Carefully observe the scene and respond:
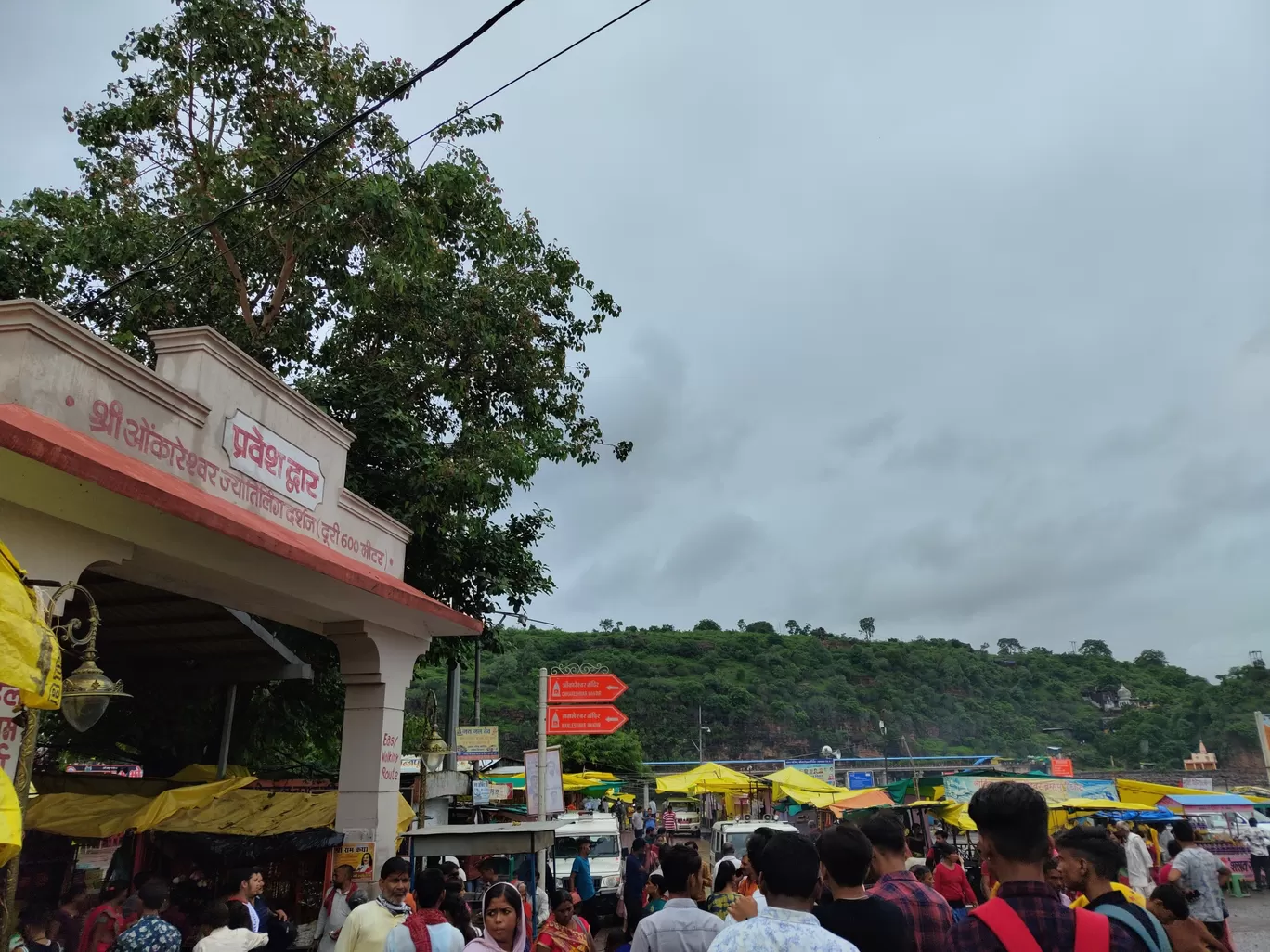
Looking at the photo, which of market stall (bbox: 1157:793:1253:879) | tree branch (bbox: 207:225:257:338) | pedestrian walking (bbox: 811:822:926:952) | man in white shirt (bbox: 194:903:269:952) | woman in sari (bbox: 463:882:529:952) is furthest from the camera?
market stall (bbox: 1157:793:1253:879)

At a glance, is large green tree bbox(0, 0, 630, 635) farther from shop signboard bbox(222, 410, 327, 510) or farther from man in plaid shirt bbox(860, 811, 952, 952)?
man in plaid shirt bbox(860, 811, 952, 952)

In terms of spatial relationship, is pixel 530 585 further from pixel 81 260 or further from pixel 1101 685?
pixel 1101 685

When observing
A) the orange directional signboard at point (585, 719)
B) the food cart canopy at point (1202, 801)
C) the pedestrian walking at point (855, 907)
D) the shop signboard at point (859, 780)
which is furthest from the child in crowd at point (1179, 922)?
the shop signboard at point (859, 780)

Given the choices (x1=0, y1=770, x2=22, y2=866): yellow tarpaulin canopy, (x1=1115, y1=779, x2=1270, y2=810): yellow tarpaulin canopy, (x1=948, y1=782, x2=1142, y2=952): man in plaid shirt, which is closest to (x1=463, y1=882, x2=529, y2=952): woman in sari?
(x1=0, y1=770, x2=22, y2=866): yellow tarpaulin canopy

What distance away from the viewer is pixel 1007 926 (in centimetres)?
256

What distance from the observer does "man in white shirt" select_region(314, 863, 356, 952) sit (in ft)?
27.6

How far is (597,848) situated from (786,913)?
15865 millimetres

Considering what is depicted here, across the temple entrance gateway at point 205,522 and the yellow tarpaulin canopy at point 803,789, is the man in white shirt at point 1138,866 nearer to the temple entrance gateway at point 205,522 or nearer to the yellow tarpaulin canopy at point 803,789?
the temple entrance gateway at point 205,522

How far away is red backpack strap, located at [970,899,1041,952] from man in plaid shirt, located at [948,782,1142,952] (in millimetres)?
13

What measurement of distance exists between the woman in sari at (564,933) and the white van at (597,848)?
35.9ft

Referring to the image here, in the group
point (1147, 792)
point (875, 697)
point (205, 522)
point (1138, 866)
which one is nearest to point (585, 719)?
point (205, 522)

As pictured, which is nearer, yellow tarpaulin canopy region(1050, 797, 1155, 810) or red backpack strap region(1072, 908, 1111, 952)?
red backpack strap region(1072, 908, 1111, 952)

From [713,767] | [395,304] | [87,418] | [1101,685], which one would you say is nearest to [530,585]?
[395,304]

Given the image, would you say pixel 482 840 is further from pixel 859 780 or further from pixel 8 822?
pixel 859 780
